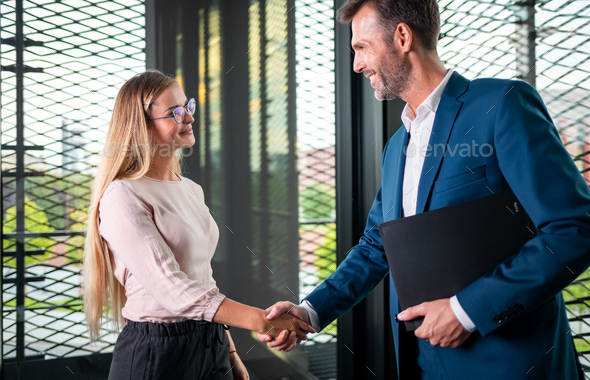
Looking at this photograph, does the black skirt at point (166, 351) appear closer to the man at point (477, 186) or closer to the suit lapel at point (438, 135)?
the man at point (477, 186)

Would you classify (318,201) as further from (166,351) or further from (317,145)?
(166,351)

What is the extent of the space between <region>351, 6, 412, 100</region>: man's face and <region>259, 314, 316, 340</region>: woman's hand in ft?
2.46

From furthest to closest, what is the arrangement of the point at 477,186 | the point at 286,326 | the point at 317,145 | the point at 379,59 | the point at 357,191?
the point at 317,145, the point at 357,191, the point at 286,326, the point at 379,59, the point at 477,186

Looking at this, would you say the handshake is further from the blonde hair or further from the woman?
the blonde hair

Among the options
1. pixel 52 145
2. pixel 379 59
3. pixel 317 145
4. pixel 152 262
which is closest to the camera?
pixel 152 262

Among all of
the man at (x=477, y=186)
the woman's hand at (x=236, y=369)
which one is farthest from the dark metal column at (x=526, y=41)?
the woman's hand at (x=236, y=369)

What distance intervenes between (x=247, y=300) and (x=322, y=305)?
690mm

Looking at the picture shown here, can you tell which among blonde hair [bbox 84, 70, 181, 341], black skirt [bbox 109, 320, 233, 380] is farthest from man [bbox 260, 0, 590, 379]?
blonde hair [bbox 84, 70, 181, 341]

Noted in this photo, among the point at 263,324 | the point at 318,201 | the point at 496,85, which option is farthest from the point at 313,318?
the point at 496,85

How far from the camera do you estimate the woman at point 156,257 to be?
1.09 metres

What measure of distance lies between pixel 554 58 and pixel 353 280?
2.95 feet

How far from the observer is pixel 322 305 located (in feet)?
4.38

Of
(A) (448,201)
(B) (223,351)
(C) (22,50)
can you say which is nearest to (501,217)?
(A) (448,201)

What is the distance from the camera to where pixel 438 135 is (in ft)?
3.38
